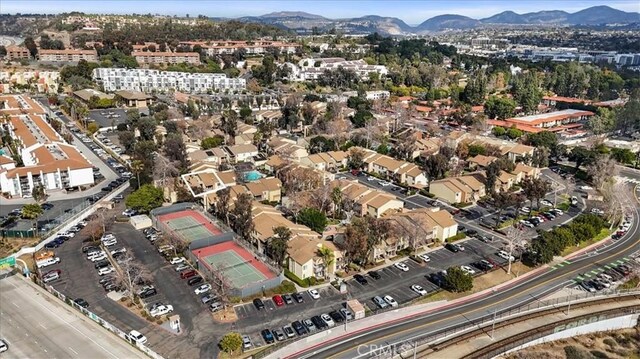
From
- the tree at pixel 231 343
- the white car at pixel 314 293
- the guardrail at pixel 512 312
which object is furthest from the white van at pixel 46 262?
the guardrail at pixel 512 312

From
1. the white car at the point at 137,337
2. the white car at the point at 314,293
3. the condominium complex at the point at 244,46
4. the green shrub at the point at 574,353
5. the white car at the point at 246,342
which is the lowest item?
the green shrub at the point at 574,353

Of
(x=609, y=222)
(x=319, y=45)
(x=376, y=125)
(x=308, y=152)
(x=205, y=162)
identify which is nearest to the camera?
(x=609, y=222)

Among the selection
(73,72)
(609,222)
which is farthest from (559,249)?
(73,72)

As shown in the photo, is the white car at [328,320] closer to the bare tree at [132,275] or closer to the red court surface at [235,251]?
the red court surface at [235,251]

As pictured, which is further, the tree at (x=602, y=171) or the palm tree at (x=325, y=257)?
the tree at (x=602, y=171)

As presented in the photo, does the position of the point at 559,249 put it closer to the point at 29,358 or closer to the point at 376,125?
the point at 29,358

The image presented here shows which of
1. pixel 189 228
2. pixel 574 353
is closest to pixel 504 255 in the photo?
pixel 574 353

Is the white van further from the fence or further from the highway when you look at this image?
the highway
